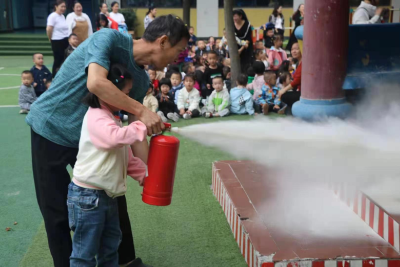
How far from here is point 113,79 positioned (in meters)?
2.82

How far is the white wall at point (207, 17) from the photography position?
2403cm

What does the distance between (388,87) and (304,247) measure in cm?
351

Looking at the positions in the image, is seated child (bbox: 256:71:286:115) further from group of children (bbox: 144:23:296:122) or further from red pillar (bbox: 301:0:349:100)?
red pillar (bbox: 301:0:349:100)

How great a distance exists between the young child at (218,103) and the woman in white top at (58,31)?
4.42 meters

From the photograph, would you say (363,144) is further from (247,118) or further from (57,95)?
(247,118)

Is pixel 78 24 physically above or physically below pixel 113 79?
above

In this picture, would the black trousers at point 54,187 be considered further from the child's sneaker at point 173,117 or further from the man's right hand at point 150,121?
the child's sneaker at point 173,117

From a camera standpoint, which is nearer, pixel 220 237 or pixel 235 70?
pixel 220 237

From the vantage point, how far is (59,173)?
10.1 ft

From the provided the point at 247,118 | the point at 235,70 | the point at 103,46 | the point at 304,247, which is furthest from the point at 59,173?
the point at 235,70

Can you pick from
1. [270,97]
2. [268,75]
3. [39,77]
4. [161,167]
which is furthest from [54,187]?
[39,77]

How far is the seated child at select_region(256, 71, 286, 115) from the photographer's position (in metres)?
9.29

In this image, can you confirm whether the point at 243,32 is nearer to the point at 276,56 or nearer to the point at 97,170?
the point at 276,56

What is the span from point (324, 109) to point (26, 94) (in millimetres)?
6264
